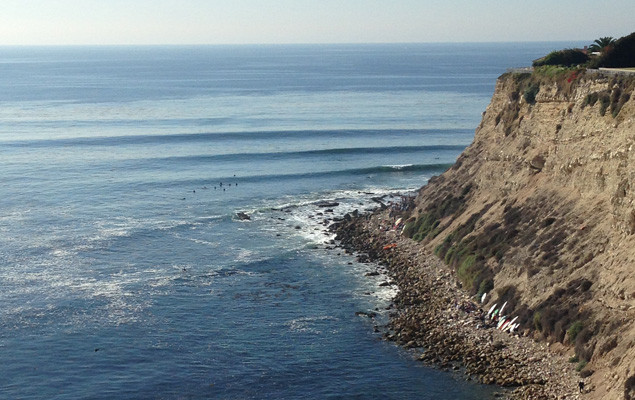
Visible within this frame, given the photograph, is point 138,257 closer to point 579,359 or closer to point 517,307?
point 517,307

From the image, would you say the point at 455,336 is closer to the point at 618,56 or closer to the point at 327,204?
the point at 618,56

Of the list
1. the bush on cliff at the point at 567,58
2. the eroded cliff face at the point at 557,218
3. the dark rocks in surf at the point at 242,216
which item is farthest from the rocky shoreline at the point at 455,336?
the bush on cliff at the point at 567,58

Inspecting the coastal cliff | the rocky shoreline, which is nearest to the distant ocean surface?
the rocky shoreline

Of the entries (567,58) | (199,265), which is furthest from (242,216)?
(567,58)

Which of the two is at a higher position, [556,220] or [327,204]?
[556,220]

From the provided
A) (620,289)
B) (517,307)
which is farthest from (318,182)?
(620,289)

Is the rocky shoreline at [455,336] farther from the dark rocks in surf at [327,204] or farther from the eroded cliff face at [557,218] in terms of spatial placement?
the dark rocks in surf at [327,204]

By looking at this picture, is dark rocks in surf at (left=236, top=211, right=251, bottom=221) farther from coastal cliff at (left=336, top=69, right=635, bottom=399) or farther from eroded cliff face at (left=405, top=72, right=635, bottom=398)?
eroded cliff face at (left=405, top=72, right=635, bottom=398)
